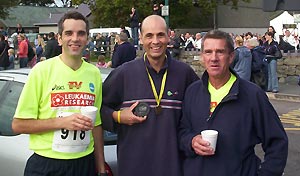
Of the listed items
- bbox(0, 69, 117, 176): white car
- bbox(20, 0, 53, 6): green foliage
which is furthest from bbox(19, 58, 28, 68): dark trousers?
bbox(20, 0, 53, 6): green foliage

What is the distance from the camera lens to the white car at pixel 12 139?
411 centimetres

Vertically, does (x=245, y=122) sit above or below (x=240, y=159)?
above

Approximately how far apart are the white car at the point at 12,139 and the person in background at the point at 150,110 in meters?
0.58

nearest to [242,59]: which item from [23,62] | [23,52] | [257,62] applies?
[257,62]

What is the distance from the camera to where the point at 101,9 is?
40.5 m

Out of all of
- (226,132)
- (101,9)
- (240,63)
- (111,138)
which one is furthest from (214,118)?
(101,9)

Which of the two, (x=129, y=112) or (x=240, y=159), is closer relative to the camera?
(x=240, y=159)

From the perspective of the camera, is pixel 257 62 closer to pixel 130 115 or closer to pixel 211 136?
pixel 130 115

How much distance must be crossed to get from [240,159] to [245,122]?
0.23m

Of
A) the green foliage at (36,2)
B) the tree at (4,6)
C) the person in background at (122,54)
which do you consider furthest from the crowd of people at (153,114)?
the green foliage at (36,2)

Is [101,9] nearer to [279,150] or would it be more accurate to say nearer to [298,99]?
[298,99]

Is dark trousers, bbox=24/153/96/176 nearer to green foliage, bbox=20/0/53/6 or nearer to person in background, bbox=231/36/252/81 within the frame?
person in background, bbox=231/36/252/81

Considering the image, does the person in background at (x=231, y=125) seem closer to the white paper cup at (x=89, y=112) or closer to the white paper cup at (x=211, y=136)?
the white paper cup at (x=211, y=136)

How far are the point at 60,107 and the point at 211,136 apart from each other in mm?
997
